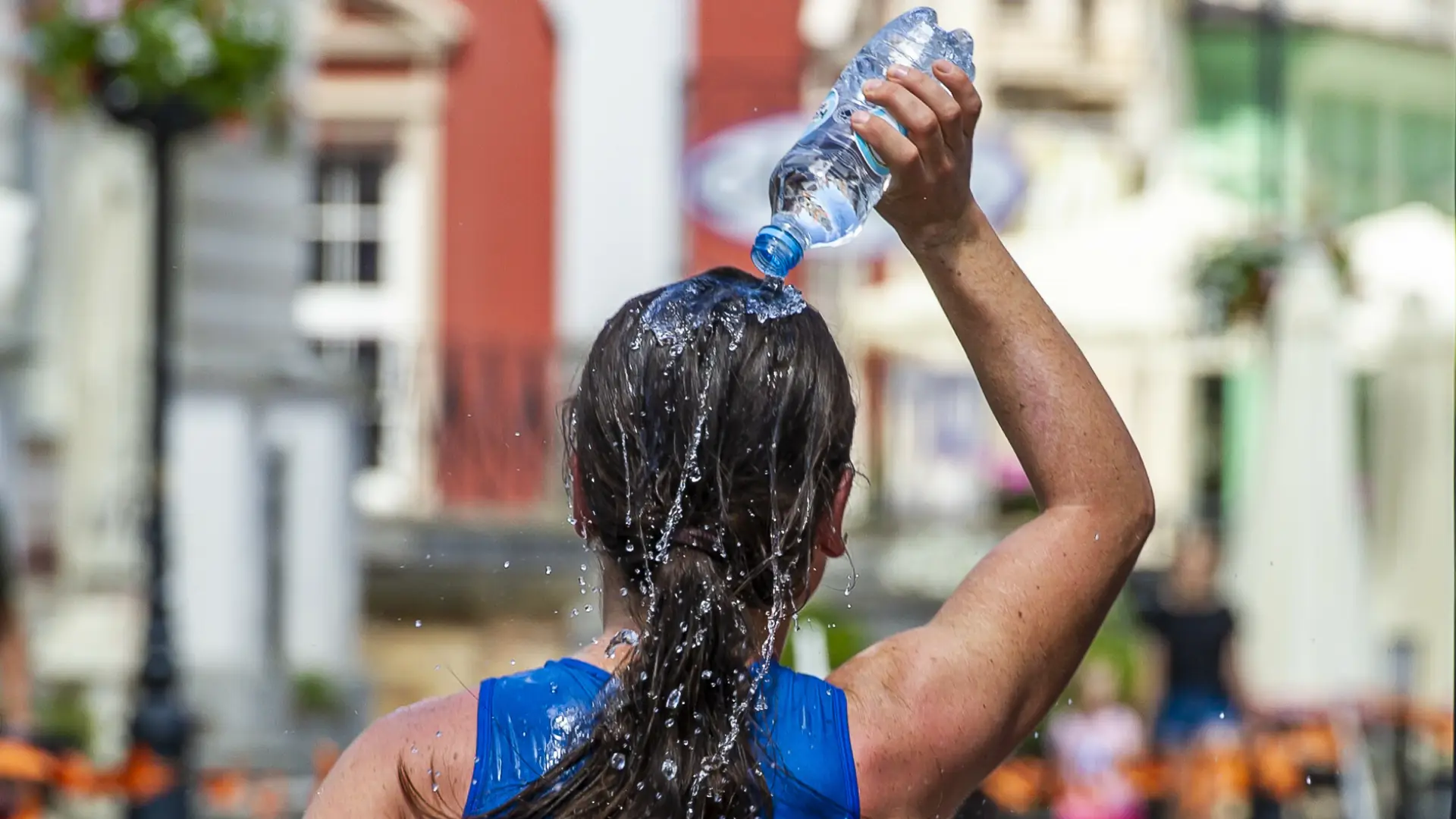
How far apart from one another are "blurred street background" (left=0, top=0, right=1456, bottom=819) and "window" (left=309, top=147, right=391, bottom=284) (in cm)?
3

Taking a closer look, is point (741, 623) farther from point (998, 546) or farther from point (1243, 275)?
point (1243, 275)

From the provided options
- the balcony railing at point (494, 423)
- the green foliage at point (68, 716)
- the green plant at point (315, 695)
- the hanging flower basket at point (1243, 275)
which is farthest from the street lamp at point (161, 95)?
the balcony railing at point (494, 423)

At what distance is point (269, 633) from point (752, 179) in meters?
3.53

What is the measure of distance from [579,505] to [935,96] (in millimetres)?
414

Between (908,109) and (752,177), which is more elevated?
(752,177)

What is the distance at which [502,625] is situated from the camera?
12164 mm

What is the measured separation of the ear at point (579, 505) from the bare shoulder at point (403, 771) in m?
0.18

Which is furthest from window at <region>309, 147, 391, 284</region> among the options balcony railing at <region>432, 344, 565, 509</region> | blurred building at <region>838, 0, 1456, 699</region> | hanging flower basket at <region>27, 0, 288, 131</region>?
hanging flower basket at <region>27, 0, 288, 131</region>

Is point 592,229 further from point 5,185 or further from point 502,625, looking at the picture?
point 5,185

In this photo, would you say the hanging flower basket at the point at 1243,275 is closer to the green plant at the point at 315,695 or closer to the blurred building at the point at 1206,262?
the blurred building at the point at 1206,262

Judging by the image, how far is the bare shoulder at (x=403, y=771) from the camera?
163 cm

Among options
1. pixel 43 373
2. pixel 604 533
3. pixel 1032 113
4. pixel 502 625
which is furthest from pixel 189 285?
pixel 1032 113

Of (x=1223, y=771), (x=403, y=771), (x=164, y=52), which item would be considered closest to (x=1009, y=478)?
(x=1223, y=771)

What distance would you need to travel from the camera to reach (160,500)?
24.4 ft
